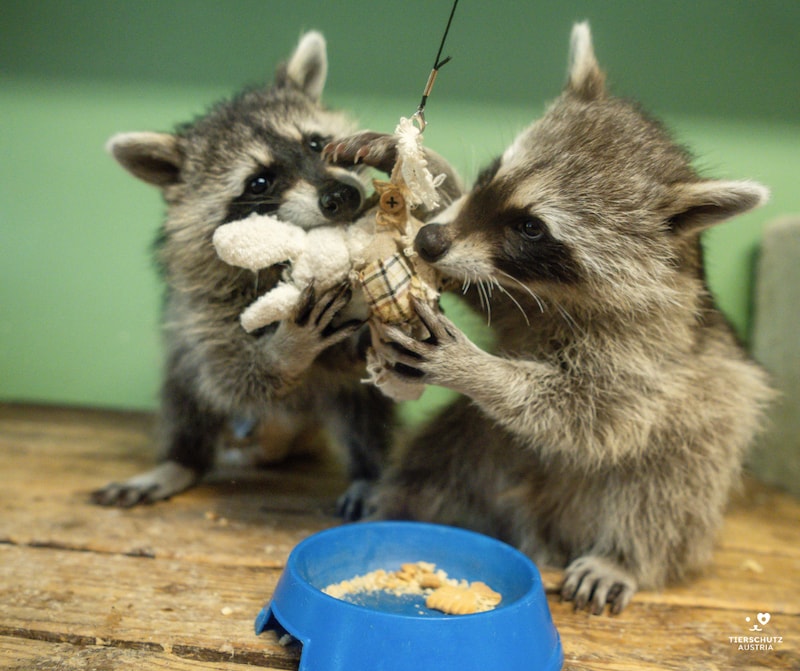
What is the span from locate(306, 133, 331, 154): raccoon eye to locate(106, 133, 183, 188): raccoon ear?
36 cm

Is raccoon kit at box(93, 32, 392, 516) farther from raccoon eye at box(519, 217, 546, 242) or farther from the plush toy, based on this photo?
raccoon eye at box(519, 217, 546, 242)

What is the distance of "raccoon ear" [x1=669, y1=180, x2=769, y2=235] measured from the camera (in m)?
1.42

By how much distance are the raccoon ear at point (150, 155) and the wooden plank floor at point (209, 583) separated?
935 mm

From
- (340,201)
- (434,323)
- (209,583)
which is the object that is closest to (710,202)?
(434,323)

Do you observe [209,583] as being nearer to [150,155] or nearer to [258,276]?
[258,276]

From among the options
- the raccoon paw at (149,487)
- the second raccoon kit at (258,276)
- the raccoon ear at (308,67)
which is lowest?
the raccoon paw at (149,487)

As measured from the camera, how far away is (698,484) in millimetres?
1719

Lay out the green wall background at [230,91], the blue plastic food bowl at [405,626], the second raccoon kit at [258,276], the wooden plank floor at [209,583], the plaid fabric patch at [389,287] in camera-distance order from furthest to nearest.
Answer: the green wall background at [230,91] → the second raccoon kit at [258,276] → the plaid fabric patch at [389,287] → the wooden plank floor at [209,583] → the blue plastic food bowl at [405,626]

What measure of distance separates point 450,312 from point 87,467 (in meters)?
1.36

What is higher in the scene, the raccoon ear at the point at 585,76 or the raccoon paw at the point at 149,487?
the raccoon ear at the point at 585,76

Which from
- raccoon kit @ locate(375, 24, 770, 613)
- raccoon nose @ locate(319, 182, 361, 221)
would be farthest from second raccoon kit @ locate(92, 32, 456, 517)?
raccoon kit @ locate(375, 24, 770, 613)

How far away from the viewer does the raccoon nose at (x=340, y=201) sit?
5.24 ft

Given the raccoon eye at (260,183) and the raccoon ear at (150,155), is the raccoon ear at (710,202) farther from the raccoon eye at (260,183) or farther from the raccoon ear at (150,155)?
the raccoon ear at (150,155)

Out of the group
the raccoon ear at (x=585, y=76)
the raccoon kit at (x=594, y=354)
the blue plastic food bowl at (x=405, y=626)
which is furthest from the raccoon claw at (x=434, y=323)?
the raccoon ear at (x=585, y=76)
